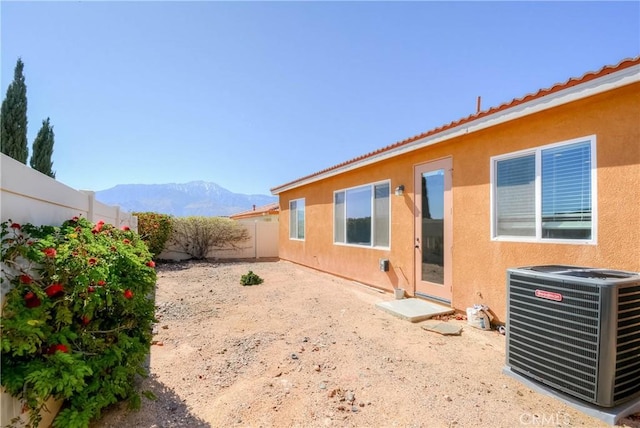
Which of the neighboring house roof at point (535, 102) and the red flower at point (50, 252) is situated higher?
the neighboring house roof at point (535, 102)

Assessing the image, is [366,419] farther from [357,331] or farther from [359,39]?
[359,39]

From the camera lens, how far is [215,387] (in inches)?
134

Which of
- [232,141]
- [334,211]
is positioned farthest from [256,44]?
[232,141]

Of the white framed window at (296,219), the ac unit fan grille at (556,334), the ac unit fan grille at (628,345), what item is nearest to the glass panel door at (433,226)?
the ac unit fan grille at (556,334)

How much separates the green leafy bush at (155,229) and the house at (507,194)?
10.6 meters

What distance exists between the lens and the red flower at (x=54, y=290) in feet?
6.36

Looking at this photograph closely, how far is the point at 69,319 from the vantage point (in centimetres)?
196

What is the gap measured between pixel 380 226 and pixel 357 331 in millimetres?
3840

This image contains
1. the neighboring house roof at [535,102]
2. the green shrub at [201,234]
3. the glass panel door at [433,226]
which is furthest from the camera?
the green shrub at [201,234]

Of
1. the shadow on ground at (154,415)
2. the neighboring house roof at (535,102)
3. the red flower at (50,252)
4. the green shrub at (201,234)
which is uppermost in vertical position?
the neighboring house roof at (535,102)

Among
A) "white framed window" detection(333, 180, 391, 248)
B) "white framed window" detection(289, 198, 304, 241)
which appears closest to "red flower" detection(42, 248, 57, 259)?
"white framed window" detection(333, 180, 391, 248)
